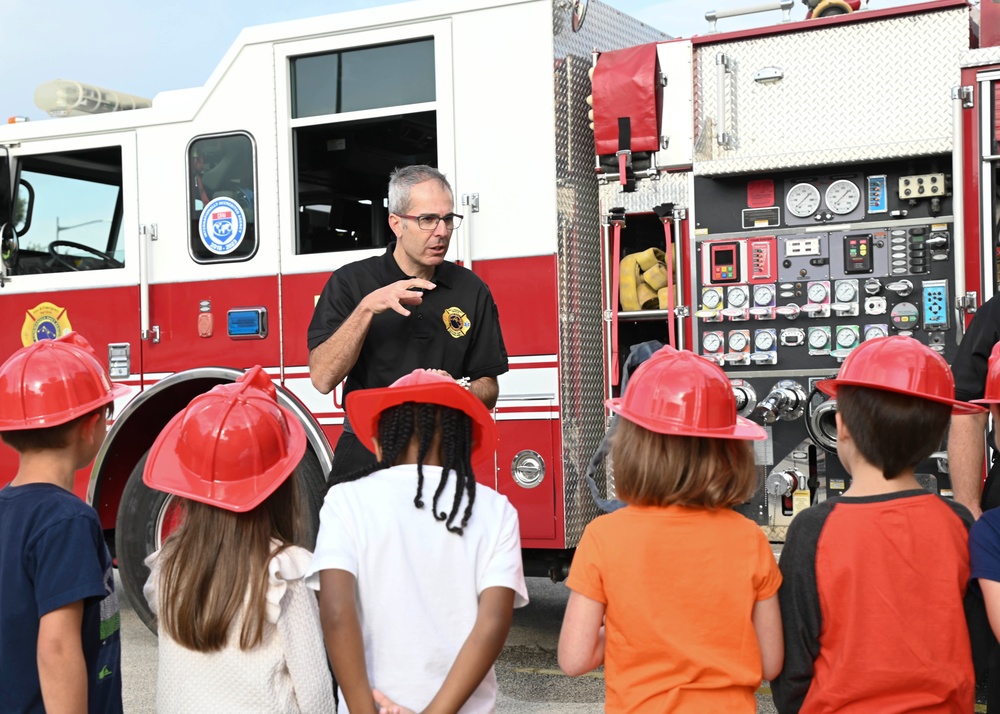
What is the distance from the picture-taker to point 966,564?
2.37 metres

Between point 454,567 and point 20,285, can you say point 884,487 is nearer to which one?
point 454,567

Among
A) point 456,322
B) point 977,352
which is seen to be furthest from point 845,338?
point 456,322

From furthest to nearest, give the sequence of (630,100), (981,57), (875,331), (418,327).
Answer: (630,100) < (875,331) < (981,57) < (418,327)

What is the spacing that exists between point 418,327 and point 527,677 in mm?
2067

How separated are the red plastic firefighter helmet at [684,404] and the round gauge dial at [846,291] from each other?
7.31ft

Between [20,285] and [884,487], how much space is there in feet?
15.7

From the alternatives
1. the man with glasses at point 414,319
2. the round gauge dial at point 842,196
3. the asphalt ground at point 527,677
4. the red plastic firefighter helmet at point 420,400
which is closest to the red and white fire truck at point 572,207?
the round gauge dial at point 842,196

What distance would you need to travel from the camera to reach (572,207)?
15.9 feet

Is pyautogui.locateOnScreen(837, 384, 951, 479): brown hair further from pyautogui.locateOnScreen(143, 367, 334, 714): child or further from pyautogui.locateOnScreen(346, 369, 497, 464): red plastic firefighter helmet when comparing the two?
pyautogui.locateOnScreen(143, 367, 334, 714): child

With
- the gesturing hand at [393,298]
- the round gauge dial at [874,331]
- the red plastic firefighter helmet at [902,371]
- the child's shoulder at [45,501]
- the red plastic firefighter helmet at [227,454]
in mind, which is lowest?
the child's shoulder at [45,501]

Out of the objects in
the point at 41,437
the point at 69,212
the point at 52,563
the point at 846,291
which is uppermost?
the point at 69,212

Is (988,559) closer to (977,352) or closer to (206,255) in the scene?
(977,352)

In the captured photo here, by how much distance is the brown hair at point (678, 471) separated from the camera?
2.30 meters

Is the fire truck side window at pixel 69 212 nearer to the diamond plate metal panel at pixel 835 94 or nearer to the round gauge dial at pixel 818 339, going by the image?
the diamond plate metal panel at pixel 835 94
